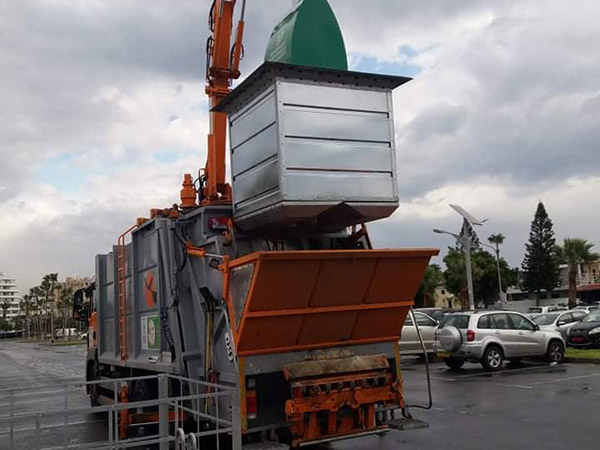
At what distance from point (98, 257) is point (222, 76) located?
13.3ft

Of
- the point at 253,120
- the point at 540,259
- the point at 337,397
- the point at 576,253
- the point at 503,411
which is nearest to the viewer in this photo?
the point at 337,397

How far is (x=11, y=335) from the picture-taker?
6191 inches

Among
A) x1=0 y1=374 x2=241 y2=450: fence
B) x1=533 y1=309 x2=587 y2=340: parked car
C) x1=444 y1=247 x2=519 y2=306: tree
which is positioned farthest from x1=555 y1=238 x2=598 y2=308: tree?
x1=0 y1=374 x2=241 y2=450: fence

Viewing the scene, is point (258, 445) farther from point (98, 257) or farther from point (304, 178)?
point (98, 257)

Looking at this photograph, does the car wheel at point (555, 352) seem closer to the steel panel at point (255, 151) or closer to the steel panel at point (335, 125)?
the steel panel at point (335, 125)

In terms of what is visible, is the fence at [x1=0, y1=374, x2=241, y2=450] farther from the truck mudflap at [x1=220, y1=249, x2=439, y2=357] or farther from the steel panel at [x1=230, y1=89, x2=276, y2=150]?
the steel panel at [x1=230, y1=89, x2=276, y2=150]

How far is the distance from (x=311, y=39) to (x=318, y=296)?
3.03 metres

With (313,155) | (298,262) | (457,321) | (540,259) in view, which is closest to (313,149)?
(313,155)

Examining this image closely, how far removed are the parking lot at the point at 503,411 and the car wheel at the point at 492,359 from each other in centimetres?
22

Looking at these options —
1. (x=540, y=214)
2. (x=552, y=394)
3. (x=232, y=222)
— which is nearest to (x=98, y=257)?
(x=232, y=222)

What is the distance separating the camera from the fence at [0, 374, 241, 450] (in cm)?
597

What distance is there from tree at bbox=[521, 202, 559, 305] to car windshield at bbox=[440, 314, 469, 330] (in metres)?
65.2

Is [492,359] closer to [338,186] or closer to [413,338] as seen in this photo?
[413,338]

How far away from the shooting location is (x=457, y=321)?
17531 mm
